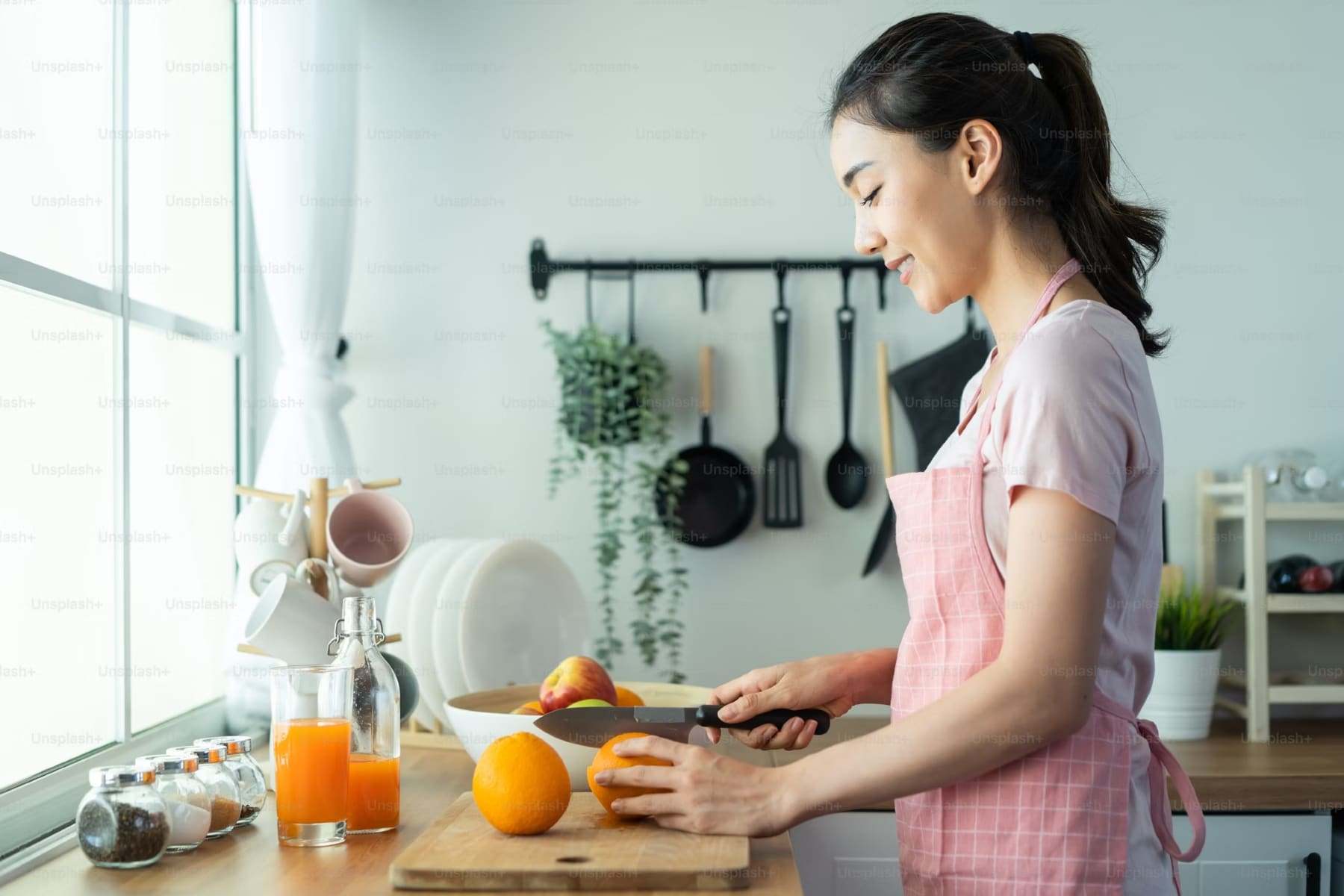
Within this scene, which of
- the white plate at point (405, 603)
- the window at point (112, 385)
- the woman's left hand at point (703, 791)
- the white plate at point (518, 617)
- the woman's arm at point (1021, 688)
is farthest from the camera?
the white plate at point (405, 603)

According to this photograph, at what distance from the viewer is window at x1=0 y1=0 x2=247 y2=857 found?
1241 millimetres

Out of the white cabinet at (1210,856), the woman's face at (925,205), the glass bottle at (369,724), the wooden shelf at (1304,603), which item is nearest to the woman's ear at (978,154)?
the woman's face at (925,205)

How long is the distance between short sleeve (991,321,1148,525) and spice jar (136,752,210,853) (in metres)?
0.76

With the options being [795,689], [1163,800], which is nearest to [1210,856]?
[1163,800]

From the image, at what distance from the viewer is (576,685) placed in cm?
128

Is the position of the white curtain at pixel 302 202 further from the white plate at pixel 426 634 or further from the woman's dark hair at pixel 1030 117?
the woman's dark hair at pixel 1030 117

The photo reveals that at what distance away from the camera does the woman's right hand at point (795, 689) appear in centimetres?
107

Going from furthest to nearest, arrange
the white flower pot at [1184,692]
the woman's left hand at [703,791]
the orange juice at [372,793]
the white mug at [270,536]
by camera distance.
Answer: the white flower pot at [1184,692] → the white mug at [270,536] → the orange juice at [372,793] → the woman's left hand at [703,791]

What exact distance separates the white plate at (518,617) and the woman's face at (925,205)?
90cm

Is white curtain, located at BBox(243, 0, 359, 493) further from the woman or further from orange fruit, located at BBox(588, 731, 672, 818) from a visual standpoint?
the woman

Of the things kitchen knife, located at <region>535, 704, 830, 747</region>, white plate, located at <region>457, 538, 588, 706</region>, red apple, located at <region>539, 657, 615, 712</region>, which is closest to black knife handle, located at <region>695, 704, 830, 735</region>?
kitchen knife, located at <region>535, 704, 830, 747</region>

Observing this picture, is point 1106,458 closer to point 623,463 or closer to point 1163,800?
point 1163,800

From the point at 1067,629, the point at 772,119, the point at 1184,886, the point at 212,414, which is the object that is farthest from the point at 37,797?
the point at 772,119

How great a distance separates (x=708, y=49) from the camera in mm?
2186
